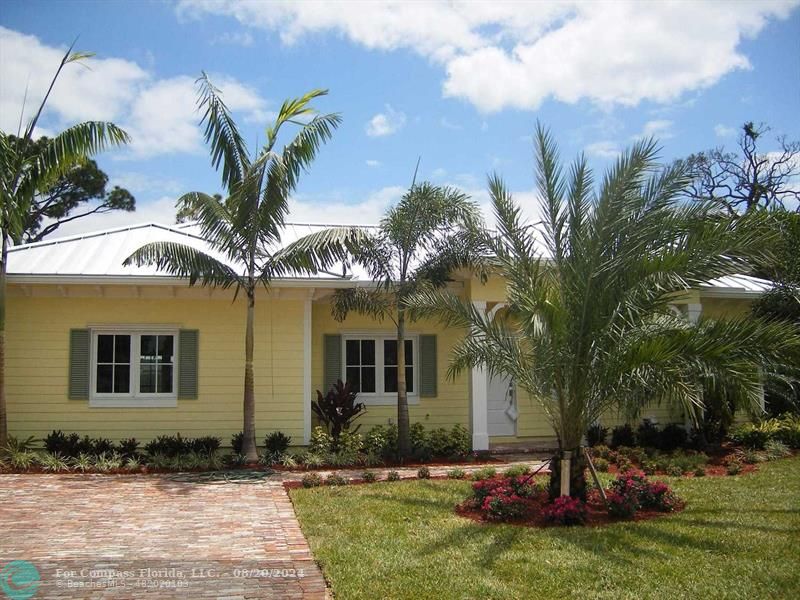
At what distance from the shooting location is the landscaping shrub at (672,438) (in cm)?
1435

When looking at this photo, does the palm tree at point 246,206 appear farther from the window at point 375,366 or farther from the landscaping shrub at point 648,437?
the landscaping shrub at point 648,437

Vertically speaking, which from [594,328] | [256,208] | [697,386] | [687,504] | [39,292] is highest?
[256,208]

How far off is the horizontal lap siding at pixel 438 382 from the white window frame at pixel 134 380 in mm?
2584

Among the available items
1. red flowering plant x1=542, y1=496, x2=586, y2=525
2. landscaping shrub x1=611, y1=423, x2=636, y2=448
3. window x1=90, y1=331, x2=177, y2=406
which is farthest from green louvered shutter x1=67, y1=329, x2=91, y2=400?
landscaping shrub x1=611, y1=423, x2=636, y2=448

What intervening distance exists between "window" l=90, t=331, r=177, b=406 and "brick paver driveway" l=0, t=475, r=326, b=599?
8.30 feet

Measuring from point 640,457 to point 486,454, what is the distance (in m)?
2.69

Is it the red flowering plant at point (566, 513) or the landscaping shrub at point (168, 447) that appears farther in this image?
the landscaping shrub at point (168, 447)

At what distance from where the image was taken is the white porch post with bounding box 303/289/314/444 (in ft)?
44.0

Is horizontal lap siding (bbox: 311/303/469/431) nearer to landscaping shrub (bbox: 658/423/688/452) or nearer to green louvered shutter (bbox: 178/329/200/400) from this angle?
green louvered shutter (bbox: 178/329/200/400)

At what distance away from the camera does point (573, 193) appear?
28.6 ft

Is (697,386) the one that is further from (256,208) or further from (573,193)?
(256,208)

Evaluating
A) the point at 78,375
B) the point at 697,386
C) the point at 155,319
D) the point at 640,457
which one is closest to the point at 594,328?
the point at 697,386

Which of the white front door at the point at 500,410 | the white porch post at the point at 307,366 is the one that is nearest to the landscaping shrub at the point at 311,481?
the white porch post at the point at 307,366

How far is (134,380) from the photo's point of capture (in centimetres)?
1319
